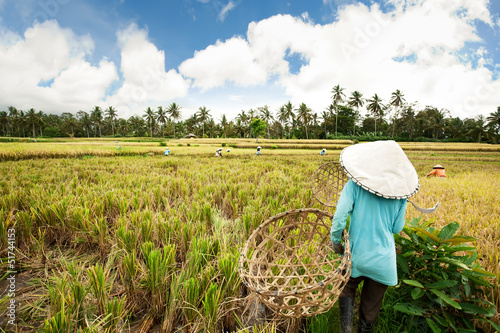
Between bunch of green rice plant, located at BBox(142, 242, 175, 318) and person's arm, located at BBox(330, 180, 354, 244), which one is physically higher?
person's arm, located at BBox(330, 180, 354, 244)

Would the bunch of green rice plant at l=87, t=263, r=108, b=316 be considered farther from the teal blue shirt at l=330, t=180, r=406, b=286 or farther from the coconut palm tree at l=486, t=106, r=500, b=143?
the coconut palm tree at l=486, t=106, r=500, b=143

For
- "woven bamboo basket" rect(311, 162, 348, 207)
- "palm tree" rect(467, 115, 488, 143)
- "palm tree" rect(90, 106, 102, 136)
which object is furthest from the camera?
"palm tree" rect(90, 106, 102, 136)

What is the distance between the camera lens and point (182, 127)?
59.2m

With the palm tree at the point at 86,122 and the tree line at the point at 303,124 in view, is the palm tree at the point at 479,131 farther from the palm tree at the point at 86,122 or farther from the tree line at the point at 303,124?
the palm tree at the point at 86,122

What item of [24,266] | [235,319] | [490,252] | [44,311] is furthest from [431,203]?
[24,266]

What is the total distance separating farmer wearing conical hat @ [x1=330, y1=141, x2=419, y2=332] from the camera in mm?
1283

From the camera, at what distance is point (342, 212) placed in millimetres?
1379

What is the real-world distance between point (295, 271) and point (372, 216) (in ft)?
2.48

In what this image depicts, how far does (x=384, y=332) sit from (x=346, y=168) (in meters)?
1.15

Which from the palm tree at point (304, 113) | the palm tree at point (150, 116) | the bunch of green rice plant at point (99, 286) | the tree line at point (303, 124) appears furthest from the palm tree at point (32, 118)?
the bunch of green rice plant at point (99, 286)

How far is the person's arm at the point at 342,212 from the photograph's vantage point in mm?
1363

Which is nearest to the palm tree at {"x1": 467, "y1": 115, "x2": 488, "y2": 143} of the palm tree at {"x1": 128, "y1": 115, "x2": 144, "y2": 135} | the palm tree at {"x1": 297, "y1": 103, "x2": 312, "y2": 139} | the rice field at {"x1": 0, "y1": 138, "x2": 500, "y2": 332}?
the palm tree at {"x1": 297, "y1": 103, "x2": 312, "y2": 139}

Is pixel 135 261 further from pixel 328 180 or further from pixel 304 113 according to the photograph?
pixel 304 113

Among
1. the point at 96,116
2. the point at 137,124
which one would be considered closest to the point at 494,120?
the point at 137,124
